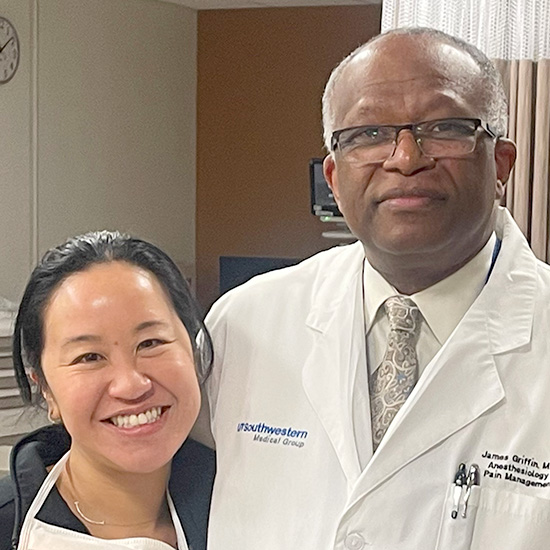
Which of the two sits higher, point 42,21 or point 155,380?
point 42,21

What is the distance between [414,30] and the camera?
4.88 ft

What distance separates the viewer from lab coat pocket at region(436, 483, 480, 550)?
1369 mm

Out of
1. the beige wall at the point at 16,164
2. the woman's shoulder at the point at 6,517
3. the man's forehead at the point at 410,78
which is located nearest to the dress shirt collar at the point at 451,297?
the man's forehead at the point at 410,78

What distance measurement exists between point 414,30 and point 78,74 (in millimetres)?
3809

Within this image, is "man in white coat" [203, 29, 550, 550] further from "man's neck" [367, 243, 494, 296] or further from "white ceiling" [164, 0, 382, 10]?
"white ceiling" [164, 0, 382, 10]

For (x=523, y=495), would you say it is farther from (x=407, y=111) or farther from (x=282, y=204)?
(x=282, y=204)

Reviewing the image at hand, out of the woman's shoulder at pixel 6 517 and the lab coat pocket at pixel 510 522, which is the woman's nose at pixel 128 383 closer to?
the woman's shoulder at pixel 6 517

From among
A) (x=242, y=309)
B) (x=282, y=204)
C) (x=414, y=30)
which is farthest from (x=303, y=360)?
(x=282, y=204)

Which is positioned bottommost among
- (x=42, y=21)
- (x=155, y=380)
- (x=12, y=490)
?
(x=12, y=490)

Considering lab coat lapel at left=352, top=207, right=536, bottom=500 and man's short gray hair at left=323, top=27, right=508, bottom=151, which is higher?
man's short gray hair at left=323, top=27, right=508, bottom=151

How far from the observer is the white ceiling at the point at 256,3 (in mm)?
5316

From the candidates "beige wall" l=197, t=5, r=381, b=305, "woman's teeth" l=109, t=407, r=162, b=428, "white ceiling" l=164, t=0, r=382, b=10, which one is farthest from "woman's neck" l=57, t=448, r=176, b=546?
"white ceiling" l=164, t=0, r=382, b=10

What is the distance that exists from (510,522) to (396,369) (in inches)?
10.4

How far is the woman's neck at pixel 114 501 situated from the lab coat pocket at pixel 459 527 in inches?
16.9
